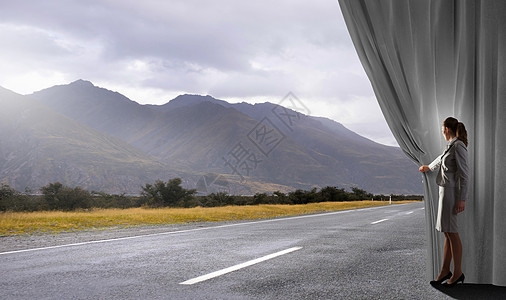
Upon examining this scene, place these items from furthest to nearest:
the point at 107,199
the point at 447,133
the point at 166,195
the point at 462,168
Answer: the point at 166,195
the point at 107,199
the point at 447,133
the point at 462,168

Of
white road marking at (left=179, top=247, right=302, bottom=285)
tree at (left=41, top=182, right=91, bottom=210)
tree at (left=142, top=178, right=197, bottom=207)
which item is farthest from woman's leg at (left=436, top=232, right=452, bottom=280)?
tree at (left=142, top=178, right=197, bottom=207)

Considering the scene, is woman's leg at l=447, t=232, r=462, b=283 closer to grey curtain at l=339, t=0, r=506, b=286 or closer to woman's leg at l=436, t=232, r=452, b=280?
woman's leg at l=436, t=232, r=452, b=280

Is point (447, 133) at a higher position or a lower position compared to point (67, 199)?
higher

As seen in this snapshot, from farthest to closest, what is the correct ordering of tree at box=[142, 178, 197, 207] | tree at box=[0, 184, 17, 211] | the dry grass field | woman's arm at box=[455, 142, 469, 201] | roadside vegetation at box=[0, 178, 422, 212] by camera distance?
tree at box=[142, 178, 197, 207] → roadside vegetation at box=[0, 178, 422, 212] → tree at box=[0, 184, 17, 211] → the dry grass field → woman's arm at box=[455, 142, 469, 201]

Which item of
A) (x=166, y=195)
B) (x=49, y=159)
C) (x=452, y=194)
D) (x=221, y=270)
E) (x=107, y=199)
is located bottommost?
(x=107, y=199)

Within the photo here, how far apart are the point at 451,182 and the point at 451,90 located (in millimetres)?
1122

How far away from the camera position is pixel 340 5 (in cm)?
542

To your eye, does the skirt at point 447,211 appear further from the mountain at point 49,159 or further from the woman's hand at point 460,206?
the mountain at point 49,159

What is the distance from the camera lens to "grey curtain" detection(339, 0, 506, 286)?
4250 millimetres

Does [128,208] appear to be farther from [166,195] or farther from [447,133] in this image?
[447,133]

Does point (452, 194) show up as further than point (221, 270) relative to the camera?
No

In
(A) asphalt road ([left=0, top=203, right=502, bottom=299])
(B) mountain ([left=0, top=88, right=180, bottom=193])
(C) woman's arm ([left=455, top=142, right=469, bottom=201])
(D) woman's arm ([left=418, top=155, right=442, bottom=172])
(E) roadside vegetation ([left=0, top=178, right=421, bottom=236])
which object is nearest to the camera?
(A) asphalt road ([left=0, top=203, right=502, bottom=299])

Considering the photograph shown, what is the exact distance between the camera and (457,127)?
4.21 meters

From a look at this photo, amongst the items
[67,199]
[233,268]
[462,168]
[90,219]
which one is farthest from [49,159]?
[462,168]
